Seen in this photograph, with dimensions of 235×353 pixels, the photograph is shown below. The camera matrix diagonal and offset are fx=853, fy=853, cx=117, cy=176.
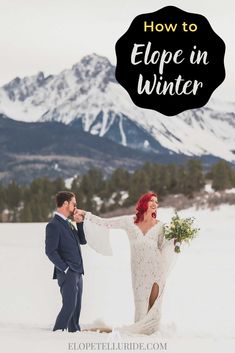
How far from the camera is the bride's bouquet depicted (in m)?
8.08

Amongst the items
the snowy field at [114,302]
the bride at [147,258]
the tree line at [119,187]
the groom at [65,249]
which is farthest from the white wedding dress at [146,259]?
the tree line at [119,187]

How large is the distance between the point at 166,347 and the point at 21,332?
1459 mm

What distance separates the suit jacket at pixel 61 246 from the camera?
25.3 feet

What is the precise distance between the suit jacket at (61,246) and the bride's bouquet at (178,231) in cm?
89

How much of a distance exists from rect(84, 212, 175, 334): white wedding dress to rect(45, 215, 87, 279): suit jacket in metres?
0.38

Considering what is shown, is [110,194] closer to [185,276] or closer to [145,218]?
[185,276]

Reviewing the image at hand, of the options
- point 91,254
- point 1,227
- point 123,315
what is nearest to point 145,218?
point 123,315

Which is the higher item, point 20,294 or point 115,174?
point 115,174

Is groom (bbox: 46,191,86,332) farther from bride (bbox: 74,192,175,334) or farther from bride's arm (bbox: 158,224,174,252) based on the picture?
bride's arm (bbox: 158,224,174,252)

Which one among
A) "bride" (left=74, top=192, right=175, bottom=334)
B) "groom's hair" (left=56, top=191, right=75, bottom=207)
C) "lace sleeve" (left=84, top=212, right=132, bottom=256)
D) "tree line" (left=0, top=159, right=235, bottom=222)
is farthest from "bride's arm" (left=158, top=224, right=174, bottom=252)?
"tree line" (left=0, top=159, right=235, bottom=222)

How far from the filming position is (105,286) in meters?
13.5

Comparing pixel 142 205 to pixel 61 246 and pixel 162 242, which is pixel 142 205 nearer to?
pixel 162 242

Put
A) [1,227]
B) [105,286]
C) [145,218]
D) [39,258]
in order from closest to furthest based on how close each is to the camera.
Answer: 1. [145,218]
2. [105,286]
3. [39,258]
4. [1,227]

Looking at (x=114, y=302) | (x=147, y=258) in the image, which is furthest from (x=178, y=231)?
(x=114, y=302)
